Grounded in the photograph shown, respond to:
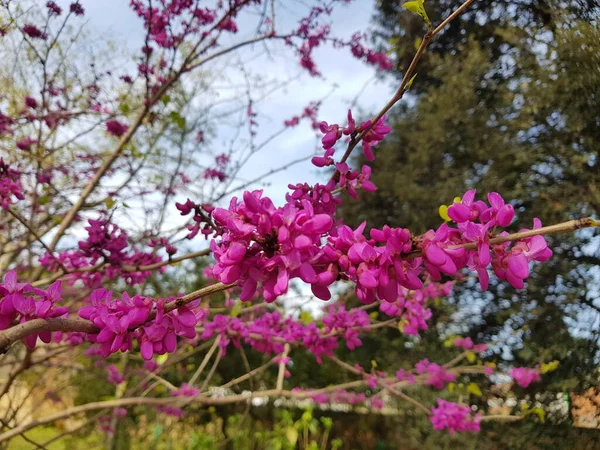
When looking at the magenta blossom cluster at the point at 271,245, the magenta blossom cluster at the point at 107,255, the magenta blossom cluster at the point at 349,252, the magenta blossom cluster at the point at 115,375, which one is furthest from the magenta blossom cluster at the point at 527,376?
the magenta blossom cluster at the point at 115,375

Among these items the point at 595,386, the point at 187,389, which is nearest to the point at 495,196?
the point at 595,386

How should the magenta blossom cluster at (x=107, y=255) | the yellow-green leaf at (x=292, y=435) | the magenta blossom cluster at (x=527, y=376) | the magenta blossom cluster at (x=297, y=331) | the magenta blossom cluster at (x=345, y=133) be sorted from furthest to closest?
the yellow-green leaf at (x=292, y=435) → the magenta blossom cluster at (x=527, y=376) → the magenta blossom cluster at (x=297, y=331) → the magenta blossom cluster at (x=107, y=255) → the magenta blossom cluster at (x=345, y=133)

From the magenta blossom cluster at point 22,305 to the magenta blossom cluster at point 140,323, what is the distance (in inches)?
2.2

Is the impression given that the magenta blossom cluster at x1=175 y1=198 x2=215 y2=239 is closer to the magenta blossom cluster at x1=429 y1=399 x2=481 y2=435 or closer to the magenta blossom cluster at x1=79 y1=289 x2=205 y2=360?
the magenta blossom cluster at x1=79 y1=289 x2=205 y2=360

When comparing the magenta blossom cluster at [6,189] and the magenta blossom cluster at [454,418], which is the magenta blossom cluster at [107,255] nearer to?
the magenta blossom cluster at [6,189]

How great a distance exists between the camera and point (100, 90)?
3342 mm

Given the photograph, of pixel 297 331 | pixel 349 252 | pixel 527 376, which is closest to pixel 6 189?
pixel 297 331

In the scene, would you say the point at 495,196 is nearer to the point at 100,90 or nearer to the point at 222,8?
the point at 222,8

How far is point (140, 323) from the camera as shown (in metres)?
0.79

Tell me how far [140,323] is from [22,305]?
0.64 ft

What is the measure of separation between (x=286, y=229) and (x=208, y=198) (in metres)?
3.02

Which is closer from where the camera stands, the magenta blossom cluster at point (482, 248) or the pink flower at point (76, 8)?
the magenta blossom cluster at point (482, 248)

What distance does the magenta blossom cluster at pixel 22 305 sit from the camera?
76 centimetres

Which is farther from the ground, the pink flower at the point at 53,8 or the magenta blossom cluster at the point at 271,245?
the pink flower at the point at 53,8
